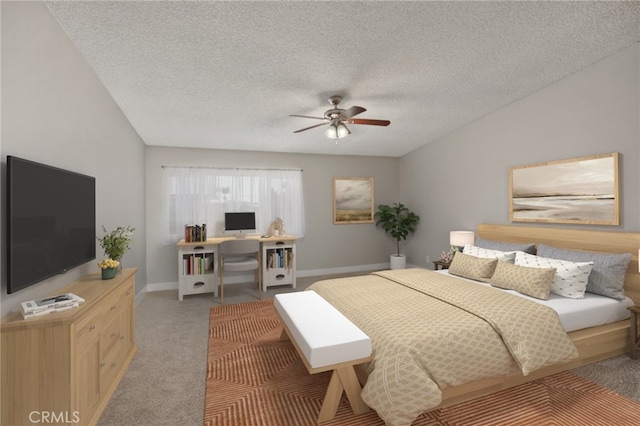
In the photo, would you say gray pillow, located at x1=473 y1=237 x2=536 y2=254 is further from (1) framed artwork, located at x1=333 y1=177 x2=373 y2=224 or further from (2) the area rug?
(1) framed artwork, located at x1=333 y1=177 x2=373 y2=224

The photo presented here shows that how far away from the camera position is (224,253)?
163 inches

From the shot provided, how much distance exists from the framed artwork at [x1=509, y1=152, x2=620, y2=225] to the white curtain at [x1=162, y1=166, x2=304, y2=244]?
3385 mm

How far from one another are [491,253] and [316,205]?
3095 mm

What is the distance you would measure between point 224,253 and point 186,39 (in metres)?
2.67

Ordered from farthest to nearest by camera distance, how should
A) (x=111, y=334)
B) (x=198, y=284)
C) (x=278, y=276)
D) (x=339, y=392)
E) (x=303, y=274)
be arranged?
(x=303, y=274) → (x=278, y=276) → (x=198, y=284) → (x=111, y=334) → (x=339, y=392)

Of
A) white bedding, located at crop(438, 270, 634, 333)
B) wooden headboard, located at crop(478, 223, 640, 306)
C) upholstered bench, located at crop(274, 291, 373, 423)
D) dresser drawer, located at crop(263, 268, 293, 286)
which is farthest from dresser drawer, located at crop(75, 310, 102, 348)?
wooden headboard, located at crop(478, 223, 640, 306)

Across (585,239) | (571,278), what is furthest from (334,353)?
(585,239)

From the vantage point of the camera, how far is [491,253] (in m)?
3.39

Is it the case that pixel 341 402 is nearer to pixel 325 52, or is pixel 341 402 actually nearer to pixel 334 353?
pixel 334 353

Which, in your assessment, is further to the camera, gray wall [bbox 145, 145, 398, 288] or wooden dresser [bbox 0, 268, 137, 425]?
gray wall [bbox 145, 145, 398, 288]

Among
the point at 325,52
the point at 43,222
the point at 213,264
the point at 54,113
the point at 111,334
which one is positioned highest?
the point at 325,52

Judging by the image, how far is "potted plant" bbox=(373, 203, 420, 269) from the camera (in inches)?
221

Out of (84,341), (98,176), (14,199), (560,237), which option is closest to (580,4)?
(560,237)

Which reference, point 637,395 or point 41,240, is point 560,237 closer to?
point 637,395
